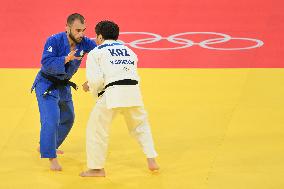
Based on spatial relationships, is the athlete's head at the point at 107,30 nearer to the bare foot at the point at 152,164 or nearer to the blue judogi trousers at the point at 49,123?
the blue judogi trousers at the point at 49,123

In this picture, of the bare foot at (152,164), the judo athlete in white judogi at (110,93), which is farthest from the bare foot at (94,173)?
the bare foot at (152,164)

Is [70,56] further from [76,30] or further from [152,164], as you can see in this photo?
[152,164]

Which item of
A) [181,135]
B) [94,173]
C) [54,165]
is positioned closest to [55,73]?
[54,165]

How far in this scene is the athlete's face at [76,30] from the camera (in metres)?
8.21

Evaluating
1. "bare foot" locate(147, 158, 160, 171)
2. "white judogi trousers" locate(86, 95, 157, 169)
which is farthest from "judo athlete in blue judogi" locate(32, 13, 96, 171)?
"bare foot" locate(147, 158, 160, 171)

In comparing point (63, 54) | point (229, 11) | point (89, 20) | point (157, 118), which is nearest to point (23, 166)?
point (63, 54)

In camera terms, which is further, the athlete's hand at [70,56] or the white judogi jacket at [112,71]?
the athlete's hand at [70,56]

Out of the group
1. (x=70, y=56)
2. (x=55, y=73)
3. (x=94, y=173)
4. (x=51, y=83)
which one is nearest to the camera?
(x=70, y=56)

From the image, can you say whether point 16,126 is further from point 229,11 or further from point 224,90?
point 229,11

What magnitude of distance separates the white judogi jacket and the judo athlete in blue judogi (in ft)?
0.96

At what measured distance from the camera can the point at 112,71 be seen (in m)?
7.95

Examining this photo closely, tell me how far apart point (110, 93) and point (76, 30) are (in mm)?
771

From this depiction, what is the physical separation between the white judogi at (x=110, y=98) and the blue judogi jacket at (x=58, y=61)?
40cm

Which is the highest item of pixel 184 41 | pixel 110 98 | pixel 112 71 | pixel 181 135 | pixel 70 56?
pixel 70 56
